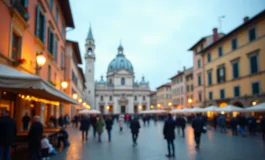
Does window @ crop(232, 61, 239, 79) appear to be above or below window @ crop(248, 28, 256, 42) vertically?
below

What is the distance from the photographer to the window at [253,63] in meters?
24.9

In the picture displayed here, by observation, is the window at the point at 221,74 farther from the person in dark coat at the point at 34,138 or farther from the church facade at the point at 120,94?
the church facade at the point at 120,94

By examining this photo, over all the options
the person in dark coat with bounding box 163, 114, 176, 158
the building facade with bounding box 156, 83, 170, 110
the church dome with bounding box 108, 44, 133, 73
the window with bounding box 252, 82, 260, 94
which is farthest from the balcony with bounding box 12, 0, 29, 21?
the church dome with bounding box 108, 44, 133, 73

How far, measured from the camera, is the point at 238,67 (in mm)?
28344

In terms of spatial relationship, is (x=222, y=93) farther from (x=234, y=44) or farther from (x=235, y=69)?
(x=234, y=44)

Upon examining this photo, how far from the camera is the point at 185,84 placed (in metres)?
50.6

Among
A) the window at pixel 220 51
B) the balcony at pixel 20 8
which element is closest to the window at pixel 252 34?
the window at pixel 220 51

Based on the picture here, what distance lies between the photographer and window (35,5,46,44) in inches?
546

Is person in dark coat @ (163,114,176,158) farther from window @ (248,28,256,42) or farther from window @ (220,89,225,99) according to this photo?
window @ (220,89,225,99)

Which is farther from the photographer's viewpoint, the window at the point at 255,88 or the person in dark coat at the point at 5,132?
the window at the point at 255,88

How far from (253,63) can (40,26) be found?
2136 cm

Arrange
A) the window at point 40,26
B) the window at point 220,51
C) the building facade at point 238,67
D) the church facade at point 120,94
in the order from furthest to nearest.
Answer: the church facade at point 120,94
the window at point 220,51
the building facade at point 238,67
the window at point 40,26

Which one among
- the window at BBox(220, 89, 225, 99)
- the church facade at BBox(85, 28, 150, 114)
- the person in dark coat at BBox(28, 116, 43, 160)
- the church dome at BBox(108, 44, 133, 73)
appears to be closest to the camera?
the person in dark coat at BBox(28, 116, 43, 160)

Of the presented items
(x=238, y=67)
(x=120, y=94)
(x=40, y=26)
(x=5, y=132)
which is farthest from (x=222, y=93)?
(x=120, y=94)
